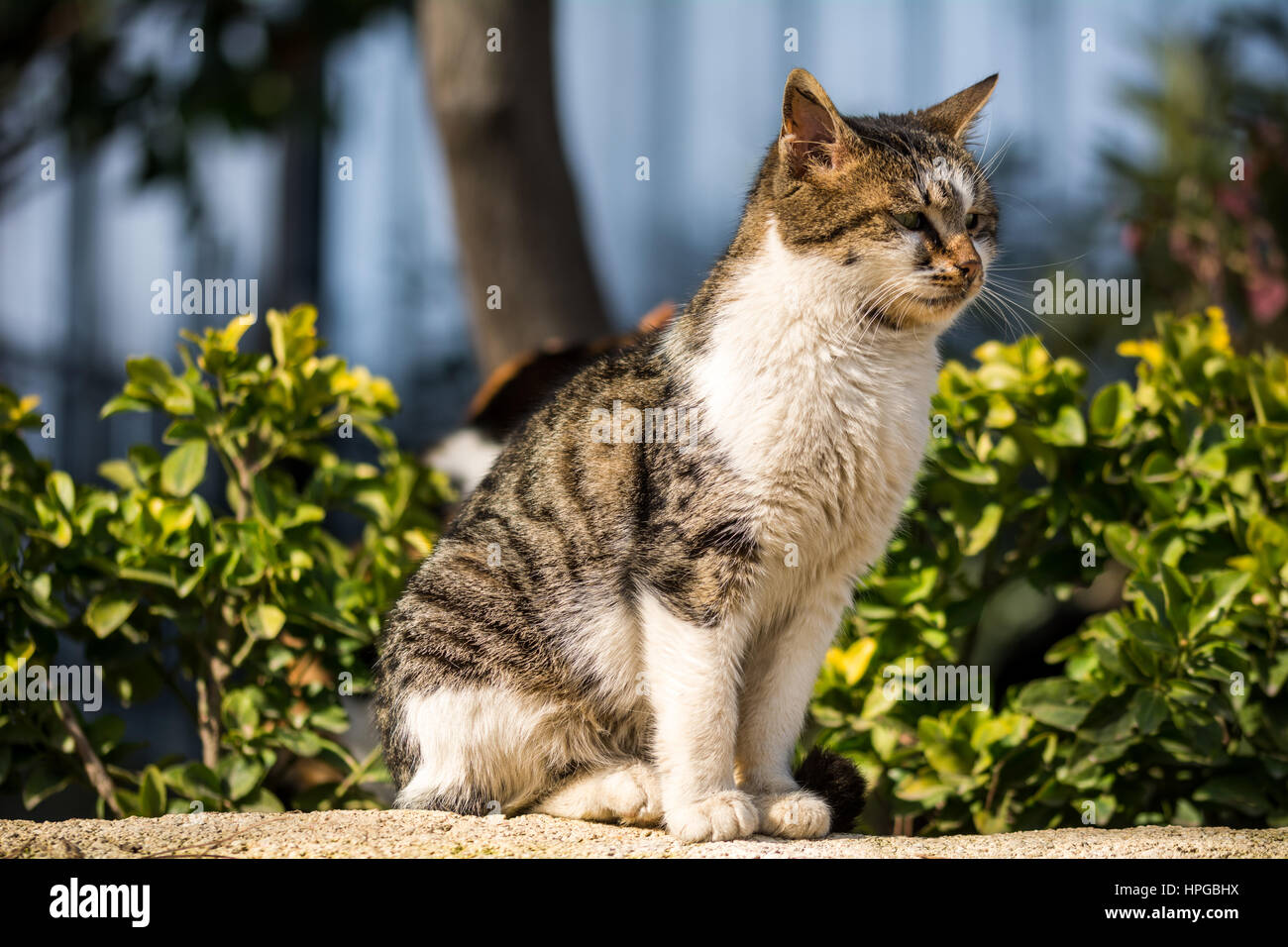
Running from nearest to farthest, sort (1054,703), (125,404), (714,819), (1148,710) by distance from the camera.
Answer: (714,819) < (1148,710) < (1054,703) < (125,404)

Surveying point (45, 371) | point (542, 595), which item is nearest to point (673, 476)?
point (542, 595)

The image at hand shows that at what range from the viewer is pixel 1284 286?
4.90 metres

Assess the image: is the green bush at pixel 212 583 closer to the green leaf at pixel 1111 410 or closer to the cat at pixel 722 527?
the cat at pixel 722 527

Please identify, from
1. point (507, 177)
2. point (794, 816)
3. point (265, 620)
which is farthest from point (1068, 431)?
point (507, 177)

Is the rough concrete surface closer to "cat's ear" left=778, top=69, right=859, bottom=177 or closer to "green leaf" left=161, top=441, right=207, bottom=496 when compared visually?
"green leaf" left=161, top=441, right=207, bottom=496

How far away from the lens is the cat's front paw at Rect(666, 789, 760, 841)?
6.82 ft

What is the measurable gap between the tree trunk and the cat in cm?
287

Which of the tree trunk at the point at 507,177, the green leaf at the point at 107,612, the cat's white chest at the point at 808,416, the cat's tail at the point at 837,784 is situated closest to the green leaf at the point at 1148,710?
the cat's tail at the point at 837,784

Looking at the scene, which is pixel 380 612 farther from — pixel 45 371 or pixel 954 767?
pixel 45 371

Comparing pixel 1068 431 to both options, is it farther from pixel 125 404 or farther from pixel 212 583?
pixel 125 404

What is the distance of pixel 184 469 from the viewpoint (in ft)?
9.66

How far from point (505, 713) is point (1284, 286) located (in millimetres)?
4300

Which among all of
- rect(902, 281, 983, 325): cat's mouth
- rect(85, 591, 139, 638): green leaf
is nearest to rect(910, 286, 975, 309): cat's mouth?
rect(902, 281, 983, 325): cat's mouth

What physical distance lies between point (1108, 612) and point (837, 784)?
2.97ft
